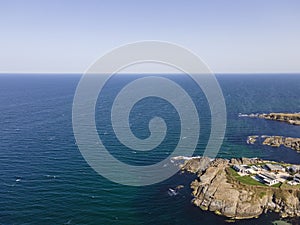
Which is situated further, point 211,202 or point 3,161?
point 3,161

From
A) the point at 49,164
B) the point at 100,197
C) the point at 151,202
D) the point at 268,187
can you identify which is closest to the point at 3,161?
the point at 49,164

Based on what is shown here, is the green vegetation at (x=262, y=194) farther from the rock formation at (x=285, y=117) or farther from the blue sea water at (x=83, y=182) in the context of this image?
the rock formation at (x=285, y=117)

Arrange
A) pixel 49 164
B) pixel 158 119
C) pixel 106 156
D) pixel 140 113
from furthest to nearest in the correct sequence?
pixel 140 113, pixel 158 119, pixel 106 156, pixel 49 164

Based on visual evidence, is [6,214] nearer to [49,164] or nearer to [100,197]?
[100,197]

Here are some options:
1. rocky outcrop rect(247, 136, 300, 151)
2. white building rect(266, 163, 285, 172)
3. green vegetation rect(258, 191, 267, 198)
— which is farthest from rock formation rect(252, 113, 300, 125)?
green vegetation rect(258, 191, 267, 198)

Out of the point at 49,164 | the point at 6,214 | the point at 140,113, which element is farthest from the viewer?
the point at 140,113

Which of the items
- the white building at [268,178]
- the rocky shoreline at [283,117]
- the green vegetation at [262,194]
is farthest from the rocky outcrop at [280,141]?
the green vegetation at [262,194]

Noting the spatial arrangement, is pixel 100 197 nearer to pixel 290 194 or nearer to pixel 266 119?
pixel 290 194

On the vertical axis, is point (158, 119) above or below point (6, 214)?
above

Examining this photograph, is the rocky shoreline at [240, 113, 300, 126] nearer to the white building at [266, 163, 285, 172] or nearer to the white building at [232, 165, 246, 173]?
the white building at [266, 163, 285, 172]

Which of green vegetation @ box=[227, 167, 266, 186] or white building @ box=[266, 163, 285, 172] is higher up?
white building @ box=[266, 163, 285, 172]
